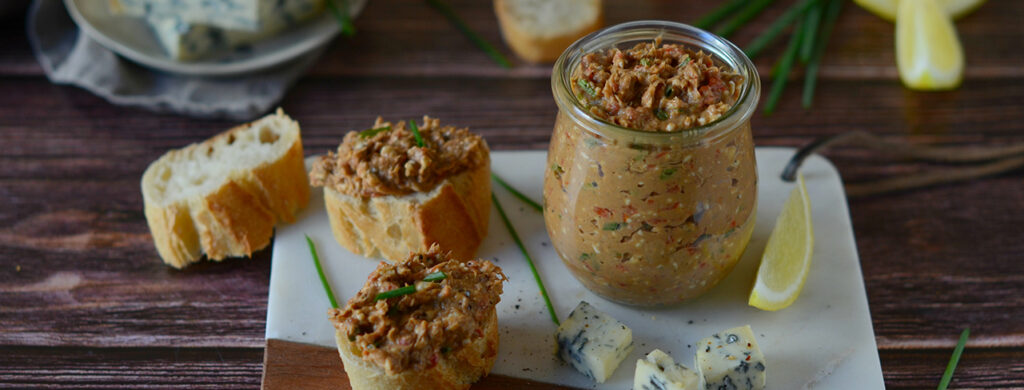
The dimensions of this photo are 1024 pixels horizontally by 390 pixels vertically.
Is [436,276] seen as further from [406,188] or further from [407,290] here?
[406,188]

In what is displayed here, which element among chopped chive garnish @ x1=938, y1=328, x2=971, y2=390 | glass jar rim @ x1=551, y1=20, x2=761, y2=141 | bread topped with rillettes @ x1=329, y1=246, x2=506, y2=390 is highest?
glass jar rim @ x1=551, y1=20, x2=761, y2=141

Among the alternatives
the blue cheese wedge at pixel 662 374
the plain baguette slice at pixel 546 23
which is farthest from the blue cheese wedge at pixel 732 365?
the plain baguette slice at pixel 546 23

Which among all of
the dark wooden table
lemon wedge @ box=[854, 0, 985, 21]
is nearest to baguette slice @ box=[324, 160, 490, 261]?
the dark wooden table

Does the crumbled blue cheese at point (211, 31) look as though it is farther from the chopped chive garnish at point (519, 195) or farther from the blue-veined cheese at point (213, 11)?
the chopped chive garnish at point (519, 195)

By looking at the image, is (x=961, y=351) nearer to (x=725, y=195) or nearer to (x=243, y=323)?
(x=725, y=195)

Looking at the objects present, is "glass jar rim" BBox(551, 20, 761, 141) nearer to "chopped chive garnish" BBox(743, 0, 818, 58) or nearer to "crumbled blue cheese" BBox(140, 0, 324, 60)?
"chopped chive garnish" BBox(743, 0, 818, 58)
